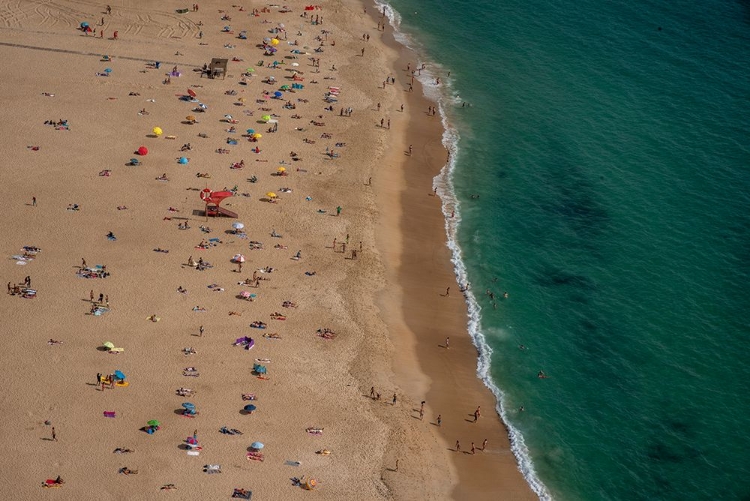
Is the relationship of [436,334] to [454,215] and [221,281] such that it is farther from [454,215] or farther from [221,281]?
[454,215]

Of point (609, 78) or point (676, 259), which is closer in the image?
point (676, 259)

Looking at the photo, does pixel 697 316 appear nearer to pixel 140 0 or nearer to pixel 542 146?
pixel 542 146

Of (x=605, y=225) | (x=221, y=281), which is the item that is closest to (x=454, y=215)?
(x=605, y=225)

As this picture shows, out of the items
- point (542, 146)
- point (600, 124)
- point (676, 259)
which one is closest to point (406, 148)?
point (542, 146)

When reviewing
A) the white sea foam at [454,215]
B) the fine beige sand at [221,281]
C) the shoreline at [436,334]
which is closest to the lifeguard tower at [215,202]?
the fine beige sand at [221,281]

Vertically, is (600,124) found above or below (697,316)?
above
